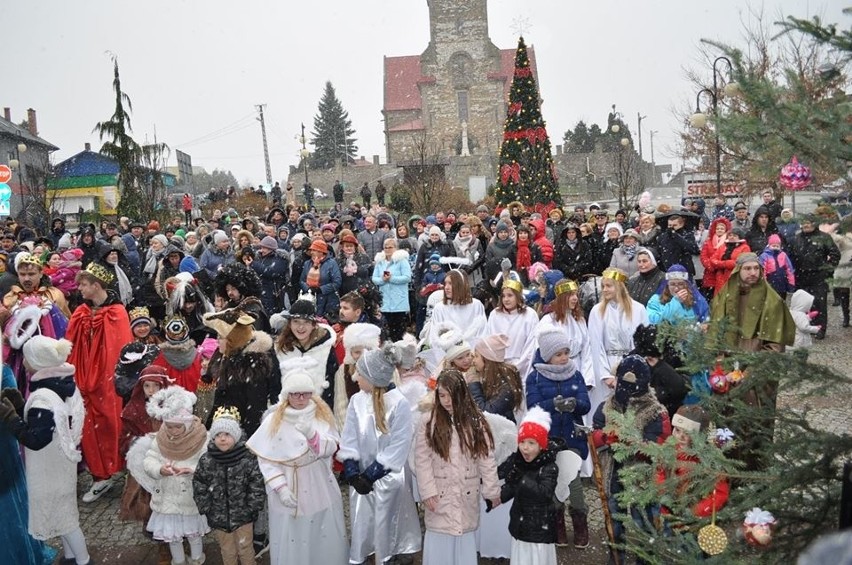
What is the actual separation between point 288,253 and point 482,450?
25.5ft

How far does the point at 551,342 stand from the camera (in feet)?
18.9

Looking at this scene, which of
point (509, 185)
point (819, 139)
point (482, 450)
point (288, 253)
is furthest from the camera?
point (509, 185)

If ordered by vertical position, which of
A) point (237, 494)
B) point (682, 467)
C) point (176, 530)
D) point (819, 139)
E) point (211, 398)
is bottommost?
point (176, 530)

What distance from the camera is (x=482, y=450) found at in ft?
16.1

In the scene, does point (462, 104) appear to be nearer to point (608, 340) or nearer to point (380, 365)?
point (608, 340)

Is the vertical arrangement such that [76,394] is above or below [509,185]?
below

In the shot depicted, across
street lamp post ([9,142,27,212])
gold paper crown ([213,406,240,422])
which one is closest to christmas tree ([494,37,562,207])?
gold paper crown ([213,406,240,422])

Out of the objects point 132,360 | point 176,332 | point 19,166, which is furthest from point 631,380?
point 19,166

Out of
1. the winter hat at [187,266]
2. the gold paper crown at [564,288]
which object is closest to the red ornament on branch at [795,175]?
the gold paper crown at [564,288]

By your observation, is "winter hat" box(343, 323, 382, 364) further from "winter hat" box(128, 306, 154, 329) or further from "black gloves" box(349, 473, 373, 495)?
"winter hat" box(128, 306, 154, 329)

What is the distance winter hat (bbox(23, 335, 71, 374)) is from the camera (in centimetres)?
552

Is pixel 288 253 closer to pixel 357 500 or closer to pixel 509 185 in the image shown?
pixel 357 500

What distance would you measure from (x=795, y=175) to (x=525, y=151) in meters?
21.4

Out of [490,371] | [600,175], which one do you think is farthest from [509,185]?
[600,175]
